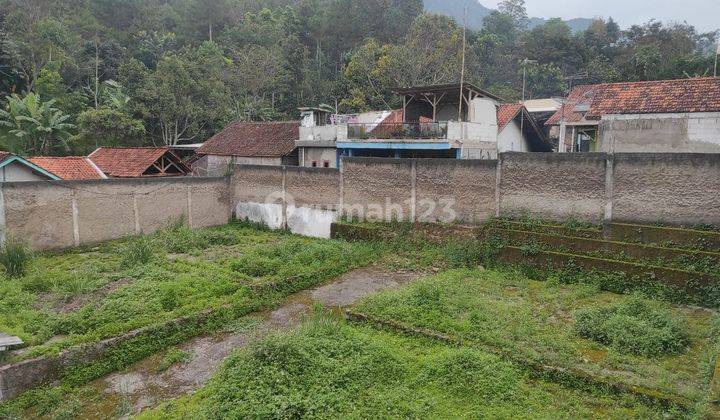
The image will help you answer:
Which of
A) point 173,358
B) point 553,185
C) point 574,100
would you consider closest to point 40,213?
point 173,358

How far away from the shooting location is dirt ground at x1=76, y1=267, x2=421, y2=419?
23.3ft

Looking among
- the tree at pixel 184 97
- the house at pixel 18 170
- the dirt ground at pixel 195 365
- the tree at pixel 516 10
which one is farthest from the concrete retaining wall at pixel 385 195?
the tree at pixel 516 10

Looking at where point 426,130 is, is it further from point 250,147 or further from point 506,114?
point 250,147

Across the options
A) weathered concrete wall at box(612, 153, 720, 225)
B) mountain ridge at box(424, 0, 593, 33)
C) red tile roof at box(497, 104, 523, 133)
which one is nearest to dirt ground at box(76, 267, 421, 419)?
weathered concrete wall at box(612, 153, 720, 225)

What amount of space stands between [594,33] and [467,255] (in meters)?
43.0

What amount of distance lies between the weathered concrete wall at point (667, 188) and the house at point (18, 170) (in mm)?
18634

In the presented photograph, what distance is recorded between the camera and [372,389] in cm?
673

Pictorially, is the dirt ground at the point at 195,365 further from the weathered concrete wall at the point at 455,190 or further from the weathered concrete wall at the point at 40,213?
the weathered concrete wall at the point at 40,213

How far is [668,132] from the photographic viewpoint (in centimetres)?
1334

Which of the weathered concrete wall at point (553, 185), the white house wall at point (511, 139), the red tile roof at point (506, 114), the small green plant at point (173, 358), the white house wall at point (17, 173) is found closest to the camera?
the small green plant at point (173, 358)

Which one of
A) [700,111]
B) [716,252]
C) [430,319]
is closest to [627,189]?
[716,252]

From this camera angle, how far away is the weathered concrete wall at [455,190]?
14.1 m

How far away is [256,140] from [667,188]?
17850 mm

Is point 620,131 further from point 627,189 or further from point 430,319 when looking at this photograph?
point 430,319
